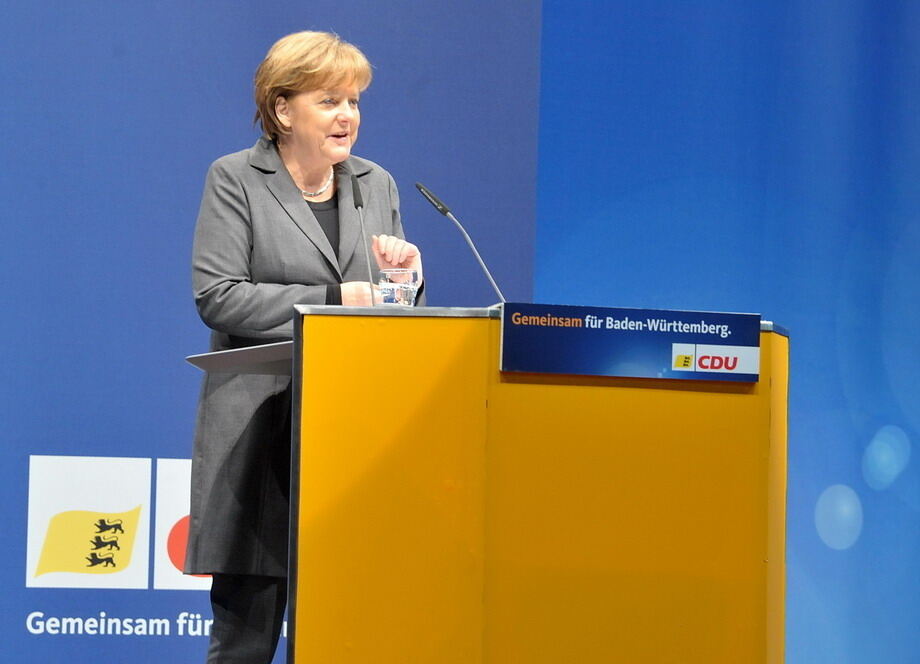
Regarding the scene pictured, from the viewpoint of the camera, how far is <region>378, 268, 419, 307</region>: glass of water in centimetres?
202

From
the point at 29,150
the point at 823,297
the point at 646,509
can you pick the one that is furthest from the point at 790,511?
the point at 29,150

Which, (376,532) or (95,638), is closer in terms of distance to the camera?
(376,532)

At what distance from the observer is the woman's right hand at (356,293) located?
80.9 inches

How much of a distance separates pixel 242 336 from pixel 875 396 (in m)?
2.09

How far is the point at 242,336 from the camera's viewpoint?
7.18 ft

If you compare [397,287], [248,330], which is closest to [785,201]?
[397,287]

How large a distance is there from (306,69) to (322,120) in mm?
111

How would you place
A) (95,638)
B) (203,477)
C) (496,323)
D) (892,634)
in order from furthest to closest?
(892,634) < (95,638) < (203,477) < (496,323)

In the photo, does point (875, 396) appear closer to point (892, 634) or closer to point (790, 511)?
point (790, 511)

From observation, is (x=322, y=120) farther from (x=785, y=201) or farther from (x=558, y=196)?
(x=785, y=201)

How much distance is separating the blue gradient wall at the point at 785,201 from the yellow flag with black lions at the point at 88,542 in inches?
55.2

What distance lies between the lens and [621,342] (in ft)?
5.27

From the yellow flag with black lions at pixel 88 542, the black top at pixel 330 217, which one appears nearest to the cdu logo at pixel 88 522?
the yellow flag with black lions at pixel 88 542

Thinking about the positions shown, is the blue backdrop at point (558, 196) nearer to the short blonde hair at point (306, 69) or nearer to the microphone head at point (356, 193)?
the short blonde hair at point (306, 69)
